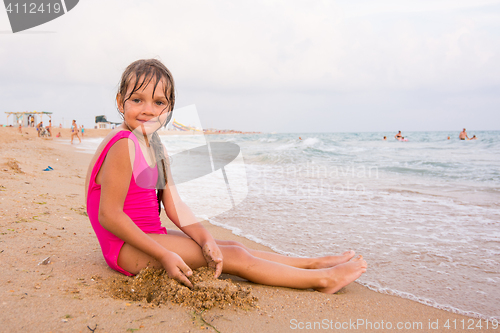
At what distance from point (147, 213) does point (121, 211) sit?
247mm

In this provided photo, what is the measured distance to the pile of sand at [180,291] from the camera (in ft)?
4.82

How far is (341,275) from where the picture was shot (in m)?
1.95

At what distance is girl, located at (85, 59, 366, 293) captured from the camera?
1598 millimetres

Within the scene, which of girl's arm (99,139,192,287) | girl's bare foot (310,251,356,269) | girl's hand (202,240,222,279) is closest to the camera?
girl's arm (99,139,192,287)

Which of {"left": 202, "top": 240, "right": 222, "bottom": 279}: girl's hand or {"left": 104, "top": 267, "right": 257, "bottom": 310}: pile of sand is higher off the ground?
{"left": 202, "top": 240, "right": 222, "bottom": 279}: girl's hand

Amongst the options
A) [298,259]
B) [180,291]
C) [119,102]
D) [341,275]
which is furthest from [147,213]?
[341,275]

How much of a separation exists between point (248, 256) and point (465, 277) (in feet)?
5.12

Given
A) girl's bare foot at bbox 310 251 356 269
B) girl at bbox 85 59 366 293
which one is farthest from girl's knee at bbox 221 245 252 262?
girl's bare foot at bbox 310 251 356 269

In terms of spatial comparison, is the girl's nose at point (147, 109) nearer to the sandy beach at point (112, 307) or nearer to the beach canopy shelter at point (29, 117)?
the sandy beach at point (112, 307)

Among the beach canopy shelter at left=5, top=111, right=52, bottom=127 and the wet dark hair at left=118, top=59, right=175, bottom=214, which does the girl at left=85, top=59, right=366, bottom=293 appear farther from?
the beach canopy shelter at left=5, top=111, right=52, bottom=127

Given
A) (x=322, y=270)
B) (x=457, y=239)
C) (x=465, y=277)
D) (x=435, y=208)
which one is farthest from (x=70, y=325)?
(x=435, y=208)

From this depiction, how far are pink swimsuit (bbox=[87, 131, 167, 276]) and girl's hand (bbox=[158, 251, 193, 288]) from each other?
0.30 m

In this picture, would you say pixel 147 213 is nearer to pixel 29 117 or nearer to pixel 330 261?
pixel 330 261

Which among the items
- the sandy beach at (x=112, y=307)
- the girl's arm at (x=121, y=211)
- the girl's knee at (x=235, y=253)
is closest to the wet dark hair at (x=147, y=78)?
the girl's arm at (x=121, y=211)
